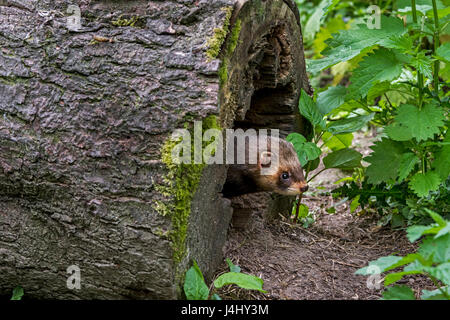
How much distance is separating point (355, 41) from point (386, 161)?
38.2 inches

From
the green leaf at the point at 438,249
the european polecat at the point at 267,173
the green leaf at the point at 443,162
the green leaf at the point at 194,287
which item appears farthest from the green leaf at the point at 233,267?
the green leaf at the point at 443,162

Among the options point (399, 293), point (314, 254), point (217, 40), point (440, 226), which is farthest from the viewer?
point (314, 254)

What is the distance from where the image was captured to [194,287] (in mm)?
3025

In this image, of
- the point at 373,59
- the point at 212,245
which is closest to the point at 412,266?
the point at 212,245

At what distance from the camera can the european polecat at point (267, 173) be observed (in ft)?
14.5

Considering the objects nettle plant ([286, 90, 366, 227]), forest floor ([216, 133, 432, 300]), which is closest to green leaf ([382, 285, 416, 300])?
forest floor ([216, 133, 432, 300])

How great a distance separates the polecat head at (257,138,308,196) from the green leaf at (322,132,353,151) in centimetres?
51

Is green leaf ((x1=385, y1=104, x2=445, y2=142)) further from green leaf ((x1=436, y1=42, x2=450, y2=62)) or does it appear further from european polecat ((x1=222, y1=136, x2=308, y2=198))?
european polecat ((x1=222, y1=136, x2=308, y2=198))

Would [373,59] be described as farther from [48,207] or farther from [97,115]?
[48,207]

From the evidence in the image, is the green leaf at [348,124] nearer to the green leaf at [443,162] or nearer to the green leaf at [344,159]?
the green leaf at [344,159]

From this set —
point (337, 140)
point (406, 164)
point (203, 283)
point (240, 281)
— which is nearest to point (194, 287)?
point (203, 283)

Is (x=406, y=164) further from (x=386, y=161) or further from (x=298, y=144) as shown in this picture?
(x=298, y=144)

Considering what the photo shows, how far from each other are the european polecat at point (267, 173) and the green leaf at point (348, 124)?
15.3 inches

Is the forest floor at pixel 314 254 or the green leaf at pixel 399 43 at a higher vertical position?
the green leaf at pixel 399 43
